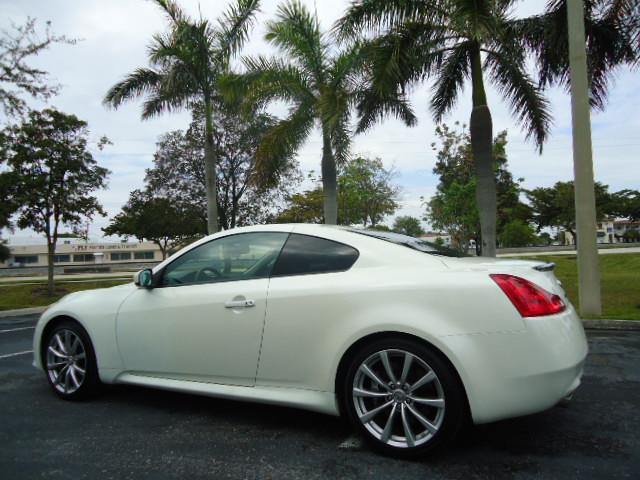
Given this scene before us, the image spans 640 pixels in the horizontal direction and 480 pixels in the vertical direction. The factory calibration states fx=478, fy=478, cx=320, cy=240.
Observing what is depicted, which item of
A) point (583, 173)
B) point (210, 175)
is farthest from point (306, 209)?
point (583, 173)

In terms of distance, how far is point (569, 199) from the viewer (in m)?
50.8

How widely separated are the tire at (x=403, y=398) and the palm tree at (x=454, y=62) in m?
9.53

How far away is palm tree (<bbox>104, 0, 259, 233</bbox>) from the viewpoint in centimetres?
1408

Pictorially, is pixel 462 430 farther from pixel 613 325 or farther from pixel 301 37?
pixel 301 37

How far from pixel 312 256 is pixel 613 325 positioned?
616 cm

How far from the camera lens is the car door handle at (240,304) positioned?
10.5 ft

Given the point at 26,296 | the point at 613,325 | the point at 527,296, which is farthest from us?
the point at 26,296

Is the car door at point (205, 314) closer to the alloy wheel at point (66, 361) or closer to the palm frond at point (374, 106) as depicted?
the alloy wheel at point (66, 361)

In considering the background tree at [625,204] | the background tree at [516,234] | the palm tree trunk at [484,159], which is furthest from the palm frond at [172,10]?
the background tree at [625,204]

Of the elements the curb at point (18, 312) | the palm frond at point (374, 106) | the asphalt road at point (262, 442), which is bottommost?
the curb at point (18, 312)

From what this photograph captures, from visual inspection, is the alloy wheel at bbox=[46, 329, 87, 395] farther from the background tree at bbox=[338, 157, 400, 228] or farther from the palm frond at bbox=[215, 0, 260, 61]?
the background tree at bbox=[338, 157, 400, 228]

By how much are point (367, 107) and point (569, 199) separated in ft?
149

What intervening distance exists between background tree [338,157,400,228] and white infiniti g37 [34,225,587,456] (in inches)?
1053

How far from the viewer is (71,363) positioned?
4.00 meters
